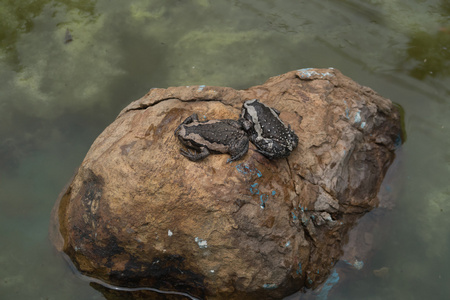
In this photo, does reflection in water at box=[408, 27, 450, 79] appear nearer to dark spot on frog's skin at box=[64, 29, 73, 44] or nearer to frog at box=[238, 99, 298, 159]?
frog at box=[238, 99, 298, 159]

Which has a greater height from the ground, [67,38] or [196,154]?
[196,154]

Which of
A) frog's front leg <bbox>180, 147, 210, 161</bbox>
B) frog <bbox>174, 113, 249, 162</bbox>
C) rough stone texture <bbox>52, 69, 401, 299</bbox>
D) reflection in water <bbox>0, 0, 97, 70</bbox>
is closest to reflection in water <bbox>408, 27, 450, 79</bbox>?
rough stone texture <bbox>52, 69, 401, 299</bbox>

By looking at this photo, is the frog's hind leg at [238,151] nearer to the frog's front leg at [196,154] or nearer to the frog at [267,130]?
the frog at [267,130]

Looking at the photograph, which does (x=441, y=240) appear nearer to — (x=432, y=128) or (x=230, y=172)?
(x=432, y=128)

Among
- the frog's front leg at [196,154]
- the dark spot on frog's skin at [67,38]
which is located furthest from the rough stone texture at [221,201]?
the dark spot on frog's skin at [67,38]

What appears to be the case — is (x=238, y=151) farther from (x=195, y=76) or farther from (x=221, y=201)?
(x=195, y=76)

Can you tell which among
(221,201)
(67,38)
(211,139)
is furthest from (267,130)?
(67,38)
